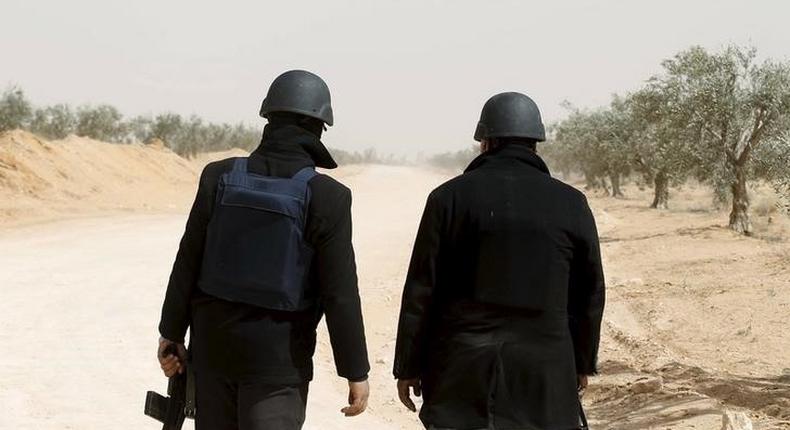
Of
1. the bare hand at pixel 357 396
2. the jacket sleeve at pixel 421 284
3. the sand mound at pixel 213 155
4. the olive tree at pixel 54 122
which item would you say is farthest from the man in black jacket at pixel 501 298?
the sand mound at pixel 213 155

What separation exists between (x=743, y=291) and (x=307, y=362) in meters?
10.8

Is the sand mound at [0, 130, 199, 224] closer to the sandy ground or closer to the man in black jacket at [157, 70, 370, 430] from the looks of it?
the sandy ground

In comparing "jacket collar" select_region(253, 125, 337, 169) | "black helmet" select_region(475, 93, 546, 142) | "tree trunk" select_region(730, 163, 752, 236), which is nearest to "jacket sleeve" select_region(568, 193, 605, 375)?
"black helmet" select_region(475, 93, 546, 142)

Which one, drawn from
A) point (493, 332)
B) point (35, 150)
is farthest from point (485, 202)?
point (35, 150)

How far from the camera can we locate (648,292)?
12.9 meters

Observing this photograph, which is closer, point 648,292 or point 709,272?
point 648,292

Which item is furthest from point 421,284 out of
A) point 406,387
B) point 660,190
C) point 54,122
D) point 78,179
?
point 54,122

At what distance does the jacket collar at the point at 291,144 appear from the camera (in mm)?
3227

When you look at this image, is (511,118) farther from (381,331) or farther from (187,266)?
(381,331)

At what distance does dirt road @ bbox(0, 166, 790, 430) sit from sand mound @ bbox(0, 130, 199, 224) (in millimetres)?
4038

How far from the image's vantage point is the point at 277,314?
10.2 feet

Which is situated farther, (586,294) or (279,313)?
(586,294)

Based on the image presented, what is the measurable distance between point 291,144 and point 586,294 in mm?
1229

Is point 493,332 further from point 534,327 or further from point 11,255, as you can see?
point 11,255
